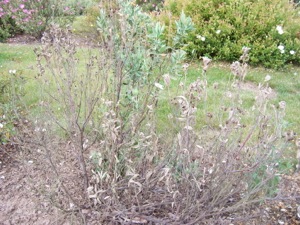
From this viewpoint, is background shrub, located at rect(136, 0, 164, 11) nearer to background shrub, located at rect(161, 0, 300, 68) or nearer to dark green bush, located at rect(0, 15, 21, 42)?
dark green bush, located at rect(0, 15, 21, 42)

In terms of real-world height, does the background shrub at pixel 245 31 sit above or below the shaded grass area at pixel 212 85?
above

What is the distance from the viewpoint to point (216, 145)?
2641 mm

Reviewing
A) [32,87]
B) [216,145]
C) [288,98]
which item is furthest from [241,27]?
[216,145]

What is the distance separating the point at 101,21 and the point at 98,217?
1.40 meters

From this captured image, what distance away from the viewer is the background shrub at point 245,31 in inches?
250

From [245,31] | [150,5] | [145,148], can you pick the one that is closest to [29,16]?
[150,5]

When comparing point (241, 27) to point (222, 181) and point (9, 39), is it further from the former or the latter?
point (9, 39)

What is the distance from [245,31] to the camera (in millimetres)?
6590

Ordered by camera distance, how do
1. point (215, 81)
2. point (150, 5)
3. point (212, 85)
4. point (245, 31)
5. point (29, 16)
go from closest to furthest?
point (212, 85), point (215, 81), point (245, 31), point (29, 16), point (150, 5)

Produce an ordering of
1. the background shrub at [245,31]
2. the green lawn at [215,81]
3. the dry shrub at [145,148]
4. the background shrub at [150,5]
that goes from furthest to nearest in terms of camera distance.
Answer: the background shrub at [150,5] < the background shrub at [245,31] < the green lawn at [215,81] < the dry shrub at [145,148]

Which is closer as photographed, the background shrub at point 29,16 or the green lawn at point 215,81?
the green lawn at point 215,81

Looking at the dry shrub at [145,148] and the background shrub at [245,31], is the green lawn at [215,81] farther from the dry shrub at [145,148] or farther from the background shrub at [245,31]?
the dry shrub at [145,148]

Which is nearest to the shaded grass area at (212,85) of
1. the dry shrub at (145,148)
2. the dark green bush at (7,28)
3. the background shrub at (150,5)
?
the dark green bush at (7,28)

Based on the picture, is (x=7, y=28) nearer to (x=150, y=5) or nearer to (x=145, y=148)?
(x=150, y=5)
